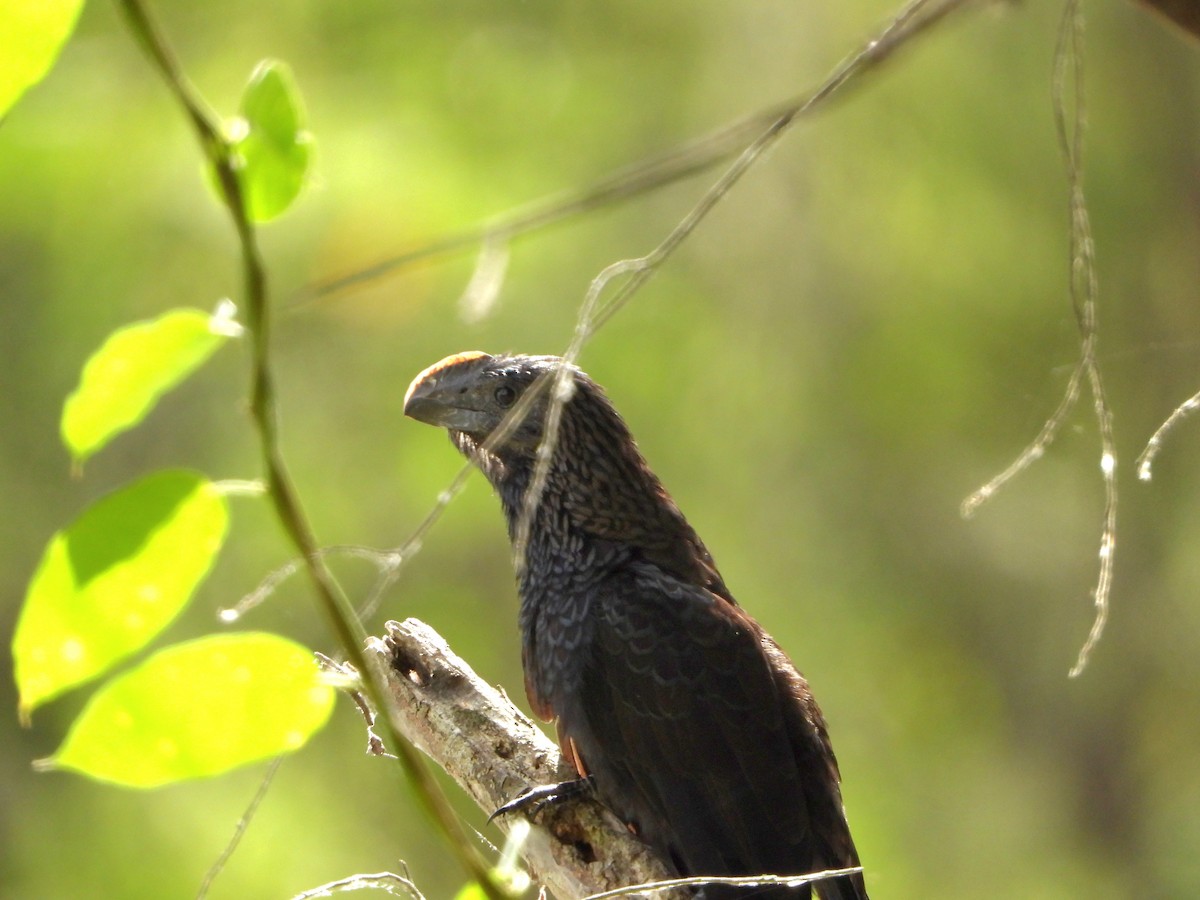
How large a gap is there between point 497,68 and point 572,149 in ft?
1.63

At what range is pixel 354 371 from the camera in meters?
5.19

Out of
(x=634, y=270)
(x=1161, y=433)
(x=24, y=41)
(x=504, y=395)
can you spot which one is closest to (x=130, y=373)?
(x=24, y=41)

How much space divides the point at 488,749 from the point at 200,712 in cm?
171

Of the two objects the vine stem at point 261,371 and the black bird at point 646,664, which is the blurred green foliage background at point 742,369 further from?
the vine stem at point 261,371

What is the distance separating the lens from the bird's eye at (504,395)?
248 centimetres

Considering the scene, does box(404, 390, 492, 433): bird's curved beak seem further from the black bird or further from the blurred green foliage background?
the blurred green foliage background

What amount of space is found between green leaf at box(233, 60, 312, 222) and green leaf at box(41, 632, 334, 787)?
0.22 m

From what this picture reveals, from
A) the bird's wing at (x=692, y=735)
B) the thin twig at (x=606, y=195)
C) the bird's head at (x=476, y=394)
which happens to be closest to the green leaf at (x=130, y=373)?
the thin twig at (x=606, y=195)

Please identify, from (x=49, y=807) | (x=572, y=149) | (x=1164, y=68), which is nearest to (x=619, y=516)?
(x=572, y=149)

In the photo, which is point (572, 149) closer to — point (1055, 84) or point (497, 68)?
point (497, 68)

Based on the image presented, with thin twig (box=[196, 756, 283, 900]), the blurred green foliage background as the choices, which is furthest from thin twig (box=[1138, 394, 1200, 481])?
the blurred green foliage background

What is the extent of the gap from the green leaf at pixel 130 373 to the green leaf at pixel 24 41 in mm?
143

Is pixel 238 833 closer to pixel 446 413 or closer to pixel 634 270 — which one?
pixel 634 270

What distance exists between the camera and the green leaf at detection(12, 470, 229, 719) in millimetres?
525
